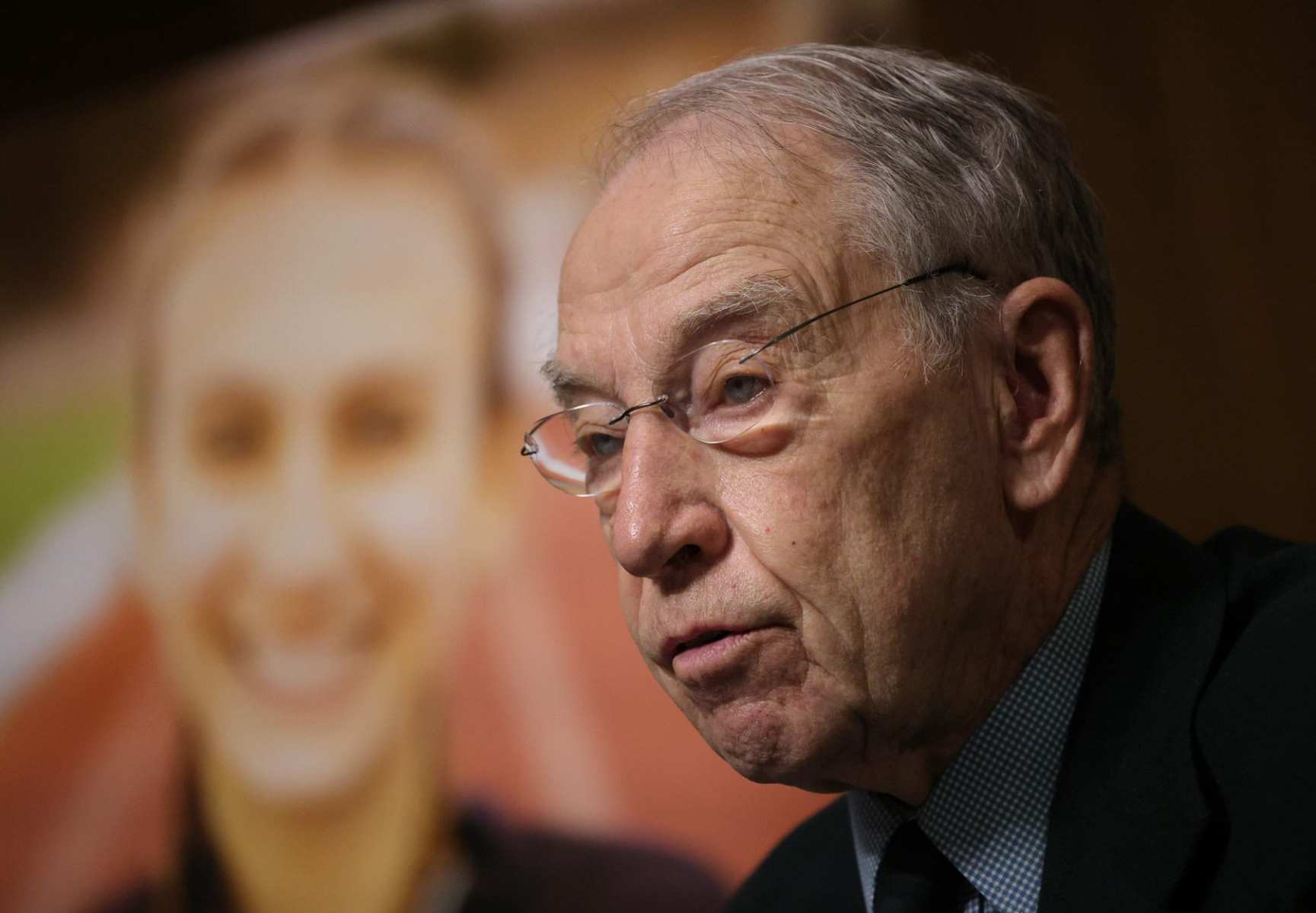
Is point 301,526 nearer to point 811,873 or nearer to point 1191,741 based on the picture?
point 811,873

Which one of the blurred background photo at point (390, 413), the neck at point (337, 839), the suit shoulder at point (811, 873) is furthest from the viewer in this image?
the neck at point (337, 839)

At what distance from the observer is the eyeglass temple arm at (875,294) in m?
1.13

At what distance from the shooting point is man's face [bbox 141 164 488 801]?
2.44 meters

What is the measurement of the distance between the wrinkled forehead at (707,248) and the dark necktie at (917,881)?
570 millimetres

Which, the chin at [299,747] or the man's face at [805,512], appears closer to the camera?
the man's face at [805,512]

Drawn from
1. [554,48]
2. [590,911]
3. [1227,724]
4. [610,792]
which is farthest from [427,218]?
[1227,724]

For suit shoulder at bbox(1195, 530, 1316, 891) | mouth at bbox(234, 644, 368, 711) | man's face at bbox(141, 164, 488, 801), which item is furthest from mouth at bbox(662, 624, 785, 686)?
mouth at bbox(234, 644, 368, 711)

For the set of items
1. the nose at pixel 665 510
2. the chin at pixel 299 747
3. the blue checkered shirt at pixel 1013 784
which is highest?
the nose at pixel 665 510

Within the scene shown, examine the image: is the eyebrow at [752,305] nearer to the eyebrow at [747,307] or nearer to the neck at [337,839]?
the eyebrow at [747,307]

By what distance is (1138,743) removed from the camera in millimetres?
1093

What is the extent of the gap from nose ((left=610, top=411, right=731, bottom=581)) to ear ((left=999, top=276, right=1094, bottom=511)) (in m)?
0.31

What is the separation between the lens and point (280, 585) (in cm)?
254

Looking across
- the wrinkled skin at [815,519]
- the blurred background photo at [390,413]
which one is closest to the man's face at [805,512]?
the wrinkled skin at [815,519]

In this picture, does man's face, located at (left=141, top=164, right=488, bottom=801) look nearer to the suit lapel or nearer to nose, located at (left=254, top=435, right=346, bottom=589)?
nose, located at (left=254, top=435, right=346, bottom=589)
